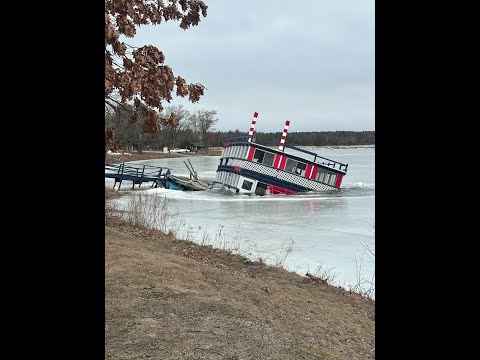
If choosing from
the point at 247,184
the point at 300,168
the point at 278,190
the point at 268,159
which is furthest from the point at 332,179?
the point at 247,184

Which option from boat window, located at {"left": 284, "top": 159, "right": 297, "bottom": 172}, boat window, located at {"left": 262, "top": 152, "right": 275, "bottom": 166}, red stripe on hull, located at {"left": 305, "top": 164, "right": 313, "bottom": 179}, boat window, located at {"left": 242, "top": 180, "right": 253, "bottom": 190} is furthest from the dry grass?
red stripe on hull, located at {"left": 305, "top": 164, "right": 313, "bottom": 179}

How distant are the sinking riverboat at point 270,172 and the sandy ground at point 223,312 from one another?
19.0m

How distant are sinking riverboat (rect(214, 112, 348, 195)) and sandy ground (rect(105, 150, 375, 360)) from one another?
1896 centimetres

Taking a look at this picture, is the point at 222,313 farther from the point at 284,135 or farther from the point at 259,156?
the point at 284,135

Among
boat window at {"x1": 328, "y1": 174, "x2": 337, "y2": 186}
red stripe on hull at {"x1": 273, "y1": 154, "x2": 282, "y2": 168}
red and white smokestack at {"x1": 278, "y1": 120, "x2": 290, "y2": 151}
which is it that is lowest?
boat window at {"x1": 328, "y1": 174, "x2": 337, "y2": 186}

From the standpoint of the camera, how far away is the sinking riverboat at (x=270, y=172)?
2856 centimetres

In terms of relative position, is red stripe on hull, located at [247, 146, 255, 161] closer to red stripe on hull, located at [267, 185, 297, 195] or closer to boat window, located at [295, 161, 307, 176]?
red stripe on hull, located at [267, 185, 297, 195]

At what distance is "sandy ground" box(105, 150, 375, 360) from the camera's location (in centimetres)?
461

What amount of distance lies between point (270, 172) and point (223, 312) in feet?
75.6

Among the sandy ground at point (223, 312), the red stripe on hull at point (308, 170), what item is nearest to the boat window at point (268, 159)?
the red stripe on hull at point (308, 170)

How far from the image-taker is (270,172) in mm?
28672
